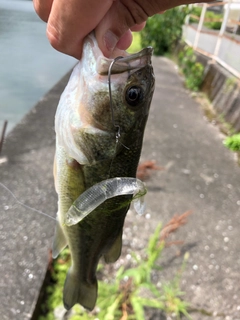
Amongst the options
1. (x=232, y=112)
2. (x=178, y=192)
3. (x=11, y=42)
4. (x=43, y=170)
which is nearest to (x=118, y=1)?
(x=11, y=42)

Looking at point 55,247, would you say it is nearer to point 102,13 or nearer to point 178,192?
point 102,13

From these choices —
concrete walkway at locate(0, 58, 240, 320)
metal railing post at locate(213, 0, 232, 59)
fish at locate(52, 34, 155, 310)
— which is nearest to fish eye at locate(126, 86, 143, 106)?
fish at locate(52, 34, 155, 310)

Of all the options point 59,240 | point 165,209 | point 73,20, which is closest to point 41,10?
point 73,20

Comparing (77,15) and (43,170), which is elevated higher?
(77,15)

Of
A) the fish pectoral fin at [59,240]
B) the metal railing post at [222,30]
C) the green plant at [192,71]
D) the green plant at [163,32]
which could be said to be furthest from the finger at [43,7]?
the green plant at [163,32]

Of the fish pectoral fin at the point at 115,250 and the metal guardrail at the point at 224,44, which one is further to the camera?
the metal guardrail at the point at 224,44

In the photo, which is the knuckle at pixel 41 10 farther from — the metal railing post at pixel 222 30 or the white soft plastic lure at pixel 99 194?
the metal railing post at pixel 222 30

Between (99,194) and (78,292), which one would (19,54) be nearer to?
(99,194)
